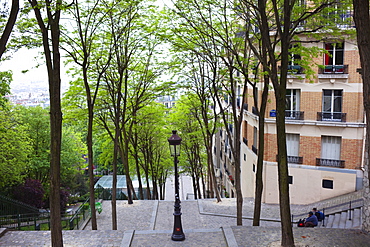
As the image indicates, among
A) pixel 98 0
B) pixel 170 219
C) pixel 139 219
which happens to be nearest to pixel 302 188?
pixel 170 219

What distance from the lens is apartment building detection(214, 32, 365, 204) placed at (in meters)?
20.9

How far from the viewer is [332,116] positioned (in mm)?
21500

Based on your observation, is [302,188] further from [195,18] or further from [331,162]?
[195,18]

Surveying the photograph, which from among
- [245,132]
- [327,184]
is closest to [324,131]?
[327,184]

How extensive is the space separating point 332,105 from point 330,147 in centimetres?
264

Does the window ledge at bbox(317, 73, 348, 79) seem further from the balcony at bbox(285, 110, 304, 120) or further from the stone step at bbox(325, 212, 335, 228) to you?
the stone step at bbox(325, 212, 335, 228)

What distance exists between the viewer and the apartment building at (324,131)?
20.9 m

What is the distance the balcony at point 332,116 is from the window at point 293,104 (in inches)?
52.8

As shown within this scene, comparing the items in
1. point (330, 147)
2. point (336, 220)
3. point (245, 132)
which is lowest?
point (336, 220)

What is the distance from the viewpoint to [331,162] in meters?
21.8

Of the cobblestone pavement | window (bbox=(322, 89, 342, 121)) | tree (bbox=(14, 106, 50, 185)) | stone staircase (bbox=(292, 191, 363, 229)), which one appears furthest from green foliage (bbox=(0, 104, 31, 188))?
window (bbox=(322, 89, 342, 121))

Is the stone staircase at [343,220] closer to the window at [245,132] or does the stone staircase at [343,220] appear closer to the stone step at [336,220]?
the stone step at [336,220]

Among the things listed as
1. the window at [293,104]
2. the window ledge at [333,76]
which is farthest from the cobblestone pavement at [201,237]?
the window ledge at [333,76]

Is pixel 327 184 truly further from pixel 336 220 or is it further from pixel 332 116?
pixel 336 220
